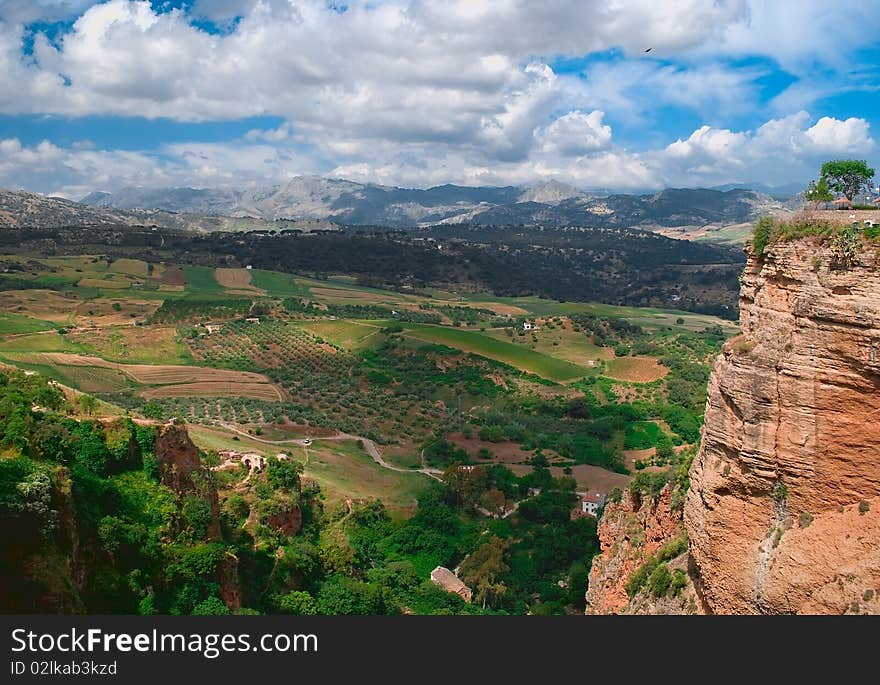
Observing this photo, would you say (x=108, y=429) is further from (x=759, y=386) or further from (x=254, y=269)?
(x=254, y=269)

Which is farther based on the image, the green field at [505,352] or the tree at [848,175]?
the green field at [505,352]

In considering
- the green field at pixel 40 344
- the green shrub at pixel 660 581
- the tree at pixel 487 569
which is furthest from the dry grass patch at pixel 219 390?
the green shrub at pixel 660 581

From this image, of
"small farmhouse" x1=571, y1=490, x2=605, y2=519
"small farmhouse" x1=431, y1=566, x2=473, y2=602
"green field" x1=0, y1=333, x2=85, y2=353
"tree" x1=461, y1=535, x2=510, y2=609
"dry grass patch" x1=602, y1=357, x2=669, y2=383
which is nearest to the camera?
"tree" x1=461, y1=535, x2=510, y2=609

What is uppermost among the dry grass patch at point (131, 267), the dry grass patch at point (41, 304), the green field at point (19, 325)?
the dry grass patch at point (131, 267)

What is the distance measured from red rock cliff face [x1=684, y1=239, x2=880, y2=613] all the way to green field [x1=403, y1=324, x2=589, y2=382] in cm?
7712

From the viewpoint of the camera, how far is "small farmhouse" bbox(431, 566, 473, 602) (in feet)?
123

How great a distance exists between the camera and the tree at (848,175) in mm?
18578

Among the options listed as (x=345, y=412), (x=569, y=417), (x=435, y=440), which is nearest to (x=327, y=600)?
(x=435, y=440)

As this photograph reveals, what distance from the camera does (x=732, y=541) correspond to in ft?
48.8

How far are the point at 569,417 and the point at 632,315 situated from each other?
290 ft

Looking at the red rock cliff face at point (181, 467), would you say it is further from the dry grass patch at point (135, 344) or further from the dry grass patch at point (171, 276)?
the dry grass patch at point (171, 276)

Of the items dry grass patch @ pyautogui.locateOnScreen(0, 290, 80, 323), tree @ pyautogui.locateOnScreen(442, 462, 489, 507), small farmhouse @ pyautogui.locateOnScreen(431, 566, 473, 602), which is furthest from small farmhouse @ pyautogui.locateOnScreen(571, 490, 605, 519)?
dry grass patch @ pyautogui.locateOnScreen(0, 290, 80, 323)

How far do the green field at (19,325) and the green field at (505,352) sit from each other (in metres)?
53.9

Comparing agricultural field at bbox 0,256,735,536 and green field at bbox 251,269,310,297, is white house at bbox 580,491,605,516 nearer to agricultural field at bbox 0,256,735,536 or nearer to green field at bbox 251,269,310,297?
agricultural field at bbox 0,256,735,536
